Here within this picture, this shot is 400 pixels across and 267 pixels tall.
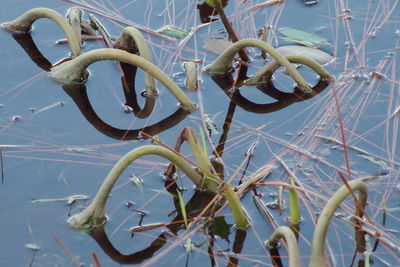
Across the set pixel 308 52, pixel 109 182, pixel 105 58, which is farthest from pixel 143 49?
pixel 109 182

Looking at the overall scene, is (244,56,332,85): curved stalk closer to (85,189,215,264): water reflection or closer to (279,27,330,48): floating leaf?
(279,27,330,48): floating leaf

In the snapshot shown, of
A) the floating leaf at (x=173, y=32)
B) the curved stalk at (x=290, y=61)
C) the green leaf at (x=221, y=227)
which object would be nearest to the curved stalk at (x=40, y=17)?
the floating leaf at (x=173, y=32)

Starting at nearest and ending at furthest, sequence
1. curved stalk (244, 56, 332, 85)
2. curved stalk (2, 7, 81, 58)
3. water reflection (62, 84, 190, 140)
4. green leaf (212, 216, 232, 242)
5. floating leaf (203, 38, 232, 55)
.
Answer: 1. green leaf (212, 216, 232, 242)
2. water reflection (62, 84, 190, 140)
3. curved stalk (244, 56, 332, 85)
4. curved stalk (2, 7, 81, 58)
5. floating leaf (203, 38, 232, 55)

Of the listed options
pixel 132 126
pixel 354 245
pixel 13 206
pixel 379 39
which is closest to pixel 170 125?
pixel 132 126

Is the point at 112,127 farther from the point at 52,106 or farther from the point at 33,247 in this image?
the point at 33,247

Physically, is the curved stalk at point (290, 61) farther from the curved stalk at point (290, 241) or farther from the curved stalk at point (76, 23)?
the curved stalk at point (290, 241)

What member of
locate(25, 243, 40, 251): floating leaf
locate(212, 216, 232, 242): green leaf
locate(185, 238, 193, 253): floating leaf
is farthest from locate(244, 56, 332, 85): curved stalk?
locate(25, 243, 40, 251): floating leaf
